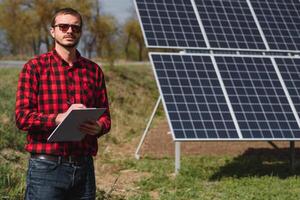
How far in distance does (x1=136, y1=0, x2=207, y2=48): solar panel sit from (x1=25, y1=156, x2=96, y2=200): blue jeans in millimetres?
6477

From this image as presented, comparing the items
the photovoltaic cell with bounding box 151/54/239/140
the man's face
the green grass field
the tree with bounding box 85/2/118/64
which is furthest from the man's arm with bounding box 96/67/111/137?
the tree with bounding box 85/2/118/64

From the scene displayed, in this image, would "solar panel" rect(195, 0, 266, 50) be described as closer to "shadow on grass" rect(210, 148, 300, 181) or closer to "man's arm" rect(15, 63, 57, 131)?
"shadow on grass" rect(210, 148, 300, 181)

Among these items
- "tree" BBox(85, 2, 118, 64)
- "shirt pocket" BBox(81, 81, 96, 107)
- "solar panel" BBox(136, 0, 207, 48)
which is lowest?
"shirt pocket" BBox(81, 81, 96, 107)

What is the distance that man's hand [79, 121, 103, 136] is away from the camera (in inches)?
132

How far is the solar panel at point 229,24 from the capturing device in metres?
10.5

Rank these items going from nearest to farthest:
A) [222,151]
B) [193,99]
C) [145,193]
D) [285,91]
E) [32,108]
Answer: [32,108], [145,193], [193,99], [285,91], [222,151]

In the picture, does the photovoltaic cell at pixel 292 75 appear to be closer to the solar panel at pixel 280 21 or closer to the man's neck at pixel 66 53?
the solar panel at pixel 280 21

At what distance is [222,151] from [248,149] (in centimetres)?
68

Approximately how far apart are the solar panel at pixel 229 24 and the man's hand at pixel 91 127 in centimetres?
715

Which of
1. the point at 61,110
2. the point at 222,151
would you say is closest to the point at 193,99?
the point at 222,151

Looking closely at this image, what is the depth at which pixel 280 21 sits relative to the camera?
11469mm

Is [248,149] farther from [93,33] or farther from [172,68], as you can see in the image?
[93,33]

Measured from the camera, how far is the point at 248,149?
11961 millimetres

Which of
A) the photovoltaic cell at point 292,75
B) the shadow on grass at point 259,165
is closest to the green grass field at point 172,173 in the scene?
the shadow on grass at point 259,165
